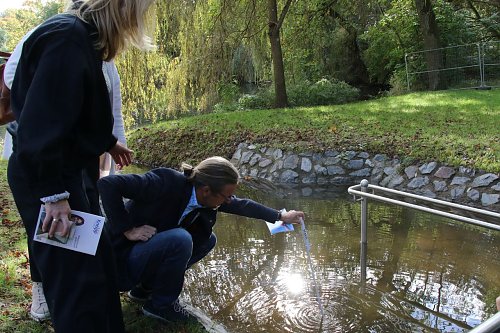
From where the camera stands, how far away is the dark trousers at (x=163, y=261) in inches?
95.3

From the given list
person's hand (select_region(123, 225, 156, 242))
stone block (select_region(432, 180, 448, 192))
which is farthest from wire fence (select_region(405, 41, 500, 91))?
person's hand (select_region(123, 225, 156, 242))

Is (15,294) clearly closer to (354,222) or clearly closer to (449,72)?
(354,222)

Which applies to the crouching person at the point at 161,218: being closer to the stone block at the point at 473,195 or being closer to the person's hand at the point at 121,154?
the person's hand at the point at 121,154

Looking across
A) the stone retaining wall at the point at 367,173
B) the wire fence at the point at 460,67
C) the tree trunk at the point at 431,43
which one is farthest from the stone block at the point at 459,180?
the tree trunk at the point at 431,43

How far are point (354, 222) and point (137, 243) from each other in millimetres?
3534

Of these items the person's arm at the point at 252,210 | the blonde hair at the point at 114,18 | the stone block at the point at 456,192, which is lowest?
the stone block at the point at 456,192

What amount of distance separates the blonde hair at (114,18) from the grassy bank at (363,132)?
5325 mm

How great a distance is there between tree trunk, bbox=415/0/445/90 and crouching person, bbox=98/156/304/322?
1382cm

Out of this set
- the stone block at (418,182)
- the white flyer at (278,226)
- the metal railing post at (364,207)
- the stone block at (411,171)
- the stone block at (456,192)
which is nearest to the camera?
the white flyer at (278,226)

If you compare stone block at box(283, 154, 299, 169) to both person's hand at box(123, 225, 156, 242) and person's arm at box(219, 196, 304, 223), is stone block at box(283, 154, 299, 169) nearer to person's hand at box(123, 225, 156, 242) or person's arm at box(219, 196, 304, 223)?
person's arm at box(219, 196, 304, 223)

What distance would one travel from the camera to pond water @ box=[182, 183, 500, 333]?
3213mm

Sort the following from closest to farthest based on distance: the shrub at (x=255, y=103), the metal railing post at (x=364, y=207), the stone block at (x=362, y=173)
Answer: the metal railing post at (x=364, y=207) < the stone block at (x=362, y=173) < the shrub at (x=255, y=103)

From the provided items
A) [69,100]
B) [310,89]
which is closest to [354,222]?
[69,100]

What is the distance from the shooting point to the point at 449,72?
49.3ft
